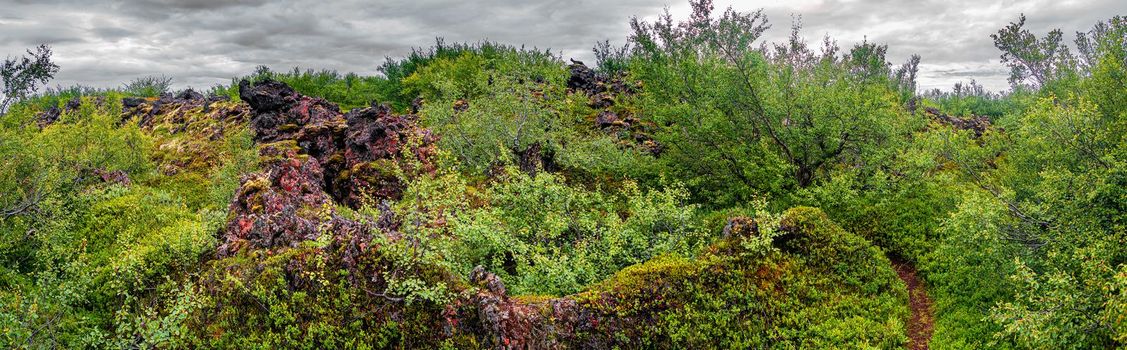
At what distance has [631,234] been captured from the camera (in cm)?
2061

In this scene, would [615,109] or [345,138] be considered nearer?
[345,138]

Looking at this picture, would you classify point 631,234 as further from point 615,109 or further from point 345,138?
point 615,109

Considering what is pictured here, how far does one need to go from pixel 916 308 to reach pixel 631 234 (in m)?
10.8

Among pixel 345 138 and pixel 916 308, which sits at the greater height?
pixel 345 138

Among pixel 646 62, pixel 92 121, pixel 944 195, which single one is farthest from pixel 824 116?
pixel 92 121

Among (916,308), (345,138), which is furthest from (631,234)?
(345,138)

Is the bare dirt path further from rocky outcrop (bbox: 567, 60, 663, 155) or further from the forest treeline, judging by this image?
rocky outcrop (bbox: 567, 60, 663, 155)

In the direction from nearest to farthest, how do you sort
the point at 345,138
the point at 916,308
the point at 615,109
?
the point at 916,308, the point at 345,138, the point at 615,109

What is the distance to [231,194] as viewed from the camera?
1141 inches

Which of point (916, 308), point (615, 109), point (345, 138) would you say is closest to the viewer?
point (916, 308)

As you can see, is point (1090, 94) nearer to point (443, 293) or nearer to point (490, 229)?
point (490, 229)

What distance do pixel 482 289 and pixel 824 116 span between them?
69.9 feet

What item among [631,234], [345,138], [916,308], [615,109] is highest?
[615,109]

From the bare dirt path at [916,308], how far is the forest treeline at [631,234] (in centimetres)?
37
